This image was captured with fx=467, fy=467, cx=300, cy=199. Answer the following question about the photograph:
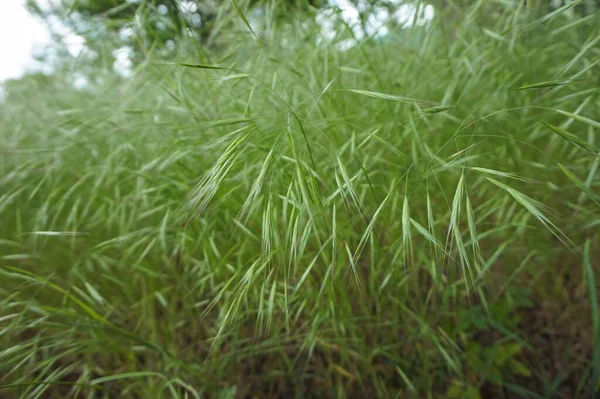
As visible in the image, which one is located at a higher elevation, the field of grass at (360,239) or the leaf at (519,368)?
the field of grass at (360,239)

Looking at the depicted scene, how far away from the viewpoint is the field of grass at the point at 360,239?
1057mm

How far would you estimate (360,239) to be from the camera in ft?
3.51

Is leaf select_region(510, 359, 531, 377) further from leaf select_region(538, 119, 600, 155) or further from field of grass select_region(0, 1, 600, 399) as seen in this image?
leaf select_region(538, 119, 600, 155)

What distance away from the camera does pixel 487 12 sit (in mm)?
1425

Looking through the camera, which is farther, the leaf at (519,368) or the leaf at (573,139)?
the leaf at (519,368)

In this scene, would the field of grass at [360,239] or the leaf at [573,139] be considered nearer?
the leaf at [573,139]

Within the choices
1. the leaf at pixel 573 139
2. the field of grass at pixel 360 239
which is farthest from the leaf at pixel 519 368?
the leaf at pixel 573 139

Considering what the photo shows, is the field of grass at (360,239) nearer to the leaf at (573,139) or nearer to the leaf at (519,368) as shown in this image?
the leaf at (519,368)

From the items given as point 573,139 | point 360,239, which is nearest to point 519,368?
point 360,239

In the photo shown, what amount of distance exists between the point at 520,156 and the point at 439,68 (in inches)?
12.8

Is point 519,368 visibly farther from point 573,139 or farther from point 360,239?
point 573,139

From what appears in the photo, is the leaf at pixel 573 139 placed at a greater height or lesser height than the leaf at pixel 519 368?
greater

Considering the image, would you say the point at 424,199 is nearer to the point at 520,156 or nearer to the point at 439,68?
the point at 520,156

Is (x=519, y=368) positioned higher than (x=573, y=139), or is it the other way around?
(x=573, y=139)
